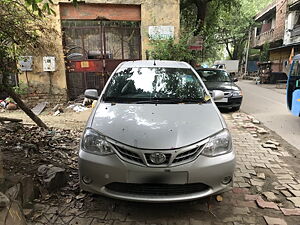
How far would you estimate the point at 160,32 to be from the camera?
9.73 m

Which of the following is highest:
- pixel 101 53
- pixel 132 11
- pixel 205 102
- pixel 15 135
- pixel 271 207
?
pixel 132 11

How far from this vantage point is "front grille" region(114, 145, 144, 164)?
231cm

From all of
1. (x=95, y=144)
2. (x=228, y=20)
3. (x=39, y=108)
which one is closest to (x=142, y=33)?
(x=39, y=108)

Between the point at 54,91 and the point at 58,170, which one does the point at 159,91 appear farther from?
the point at 54,91

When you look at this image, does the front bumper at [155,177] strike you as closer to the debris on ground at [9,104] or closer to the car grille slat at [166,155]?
the car grille slat at [166,155]

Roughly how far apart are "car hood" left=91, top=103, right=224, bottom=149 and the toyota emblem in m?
0.07

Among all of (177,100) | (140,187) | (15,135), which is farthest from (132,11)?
(140,187)

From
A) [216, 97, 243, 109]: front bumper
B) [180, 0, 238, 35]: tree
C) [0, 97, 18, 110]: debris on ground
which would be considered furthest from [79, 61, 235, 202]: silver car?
[180, 0, 238, 35]: tree

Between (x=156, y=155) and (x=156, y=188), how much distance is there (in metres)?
0.35

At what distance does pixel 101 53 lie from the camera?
987cm

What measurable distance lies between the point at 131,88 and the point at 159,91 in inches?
16.6

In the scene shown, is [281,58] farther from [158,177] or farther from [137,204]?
[158,177]

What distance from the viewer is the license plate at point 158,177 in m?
2.27

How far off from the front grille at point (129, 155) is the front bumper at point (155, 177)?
0.19 ft
